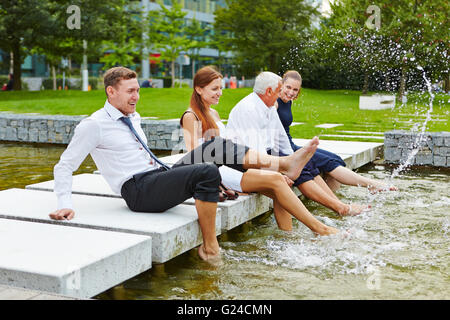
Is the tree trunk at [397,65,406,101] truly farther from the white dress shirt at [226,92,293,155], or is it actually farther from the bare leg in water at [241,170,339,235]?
the bare leg in water at [241,170,339,235]

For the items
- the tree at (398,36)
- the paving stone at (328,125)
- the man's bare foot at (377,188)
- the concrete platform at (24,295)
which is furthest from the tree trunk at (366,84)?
the concrete platform at (24,295)

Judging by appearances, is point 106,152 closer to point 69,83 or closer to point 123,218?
point 123,218

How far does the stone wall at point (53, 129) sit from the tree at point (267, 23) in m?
29.1

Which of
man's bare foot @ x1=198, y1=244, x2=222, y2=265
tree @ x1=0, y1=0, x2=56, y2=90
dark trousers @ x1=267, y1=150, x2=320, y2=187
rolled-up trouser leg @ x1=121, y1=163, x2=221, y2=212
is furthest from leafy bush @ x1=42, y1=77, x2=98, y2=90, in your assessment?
man's bare foot @ x1=198, y1=244, x2=222, y2=265

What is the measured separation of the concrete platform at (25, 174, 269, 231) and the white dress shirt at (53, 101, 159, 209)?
27.9 inches

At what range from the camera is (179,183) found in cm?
420

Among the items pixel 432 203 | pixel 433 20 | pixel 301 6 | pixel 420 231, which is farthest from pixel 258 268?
pixel 301 6

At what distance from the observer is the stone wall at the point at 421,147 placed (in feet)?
29.3

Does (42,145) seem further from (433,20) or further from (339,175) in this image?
(433,20)

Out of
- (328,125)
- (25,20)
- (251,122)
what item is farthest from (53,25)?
(251,122)

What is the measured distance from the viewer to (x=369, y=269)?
13.6 ft
